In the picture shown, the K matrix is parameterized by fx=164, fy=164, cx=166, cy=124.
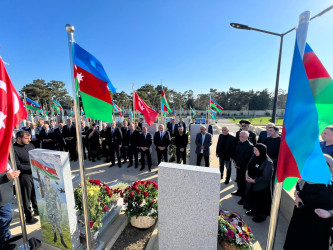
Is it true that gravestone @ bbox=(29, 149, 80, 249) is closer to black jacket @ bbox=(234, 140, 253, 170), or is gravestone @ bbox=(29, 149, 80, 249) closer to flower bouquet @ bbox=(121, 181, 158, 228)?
flower bouquet @ bbox=(121, 181, 158, 228)

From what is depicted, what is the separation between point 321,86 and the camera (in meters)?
1.64

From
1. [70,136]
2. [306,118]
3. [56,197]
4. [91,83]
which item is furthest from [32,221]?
[306,118]

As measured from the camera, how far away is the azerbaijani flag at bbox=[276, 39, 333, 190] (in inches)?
62.7

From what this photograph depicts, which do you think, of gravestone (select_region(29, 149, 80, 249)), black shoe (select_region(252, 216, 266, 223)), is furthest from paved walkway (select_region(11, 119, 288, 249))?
gravestone (select_region(29, 149, 80, 249))

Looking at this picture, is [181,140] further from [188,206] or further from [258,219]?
[188,206]

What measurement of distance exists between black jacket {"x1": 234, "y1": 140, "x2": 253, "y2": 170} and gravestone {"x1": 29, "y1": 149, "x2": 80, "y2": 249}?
4326 millimetres

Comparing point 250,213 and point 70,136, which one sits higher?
point 70,136

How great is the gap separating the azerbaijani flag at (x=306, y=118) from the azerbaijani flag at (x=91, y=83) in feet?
8.06

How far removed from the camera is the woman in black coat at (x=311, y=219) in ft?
7.82

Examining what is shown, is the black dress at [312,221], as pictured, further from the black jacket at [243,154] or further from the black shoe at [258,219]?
the black jacket at [243,154]

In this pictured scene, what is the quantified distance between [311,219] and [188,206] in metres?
1.97

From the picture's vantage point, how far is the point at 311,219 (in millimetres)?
2559

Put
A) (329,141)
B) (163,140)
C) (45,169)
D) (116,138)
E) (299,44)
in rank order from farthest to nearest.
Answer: (116,138)
(163,140)
(329,141)
(45,169)
(299,44)

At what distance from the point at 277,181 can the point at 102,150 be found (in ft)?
27.9
